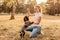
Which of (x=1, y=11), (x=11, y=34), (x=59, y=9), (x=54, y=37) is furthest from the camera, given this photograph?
(x=59, y=9)

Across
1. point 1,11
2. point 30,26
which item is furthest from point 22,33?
point 1,11

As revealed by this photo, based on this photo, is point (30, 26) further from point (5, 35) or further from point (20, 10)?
point (20, 10)

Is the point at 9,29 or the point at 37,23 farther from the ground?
the point at 37,23

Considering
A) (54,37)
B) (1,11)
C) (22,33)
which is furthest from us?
(1,11)

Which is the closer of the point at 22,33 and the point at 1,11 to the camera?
the point at 22,33

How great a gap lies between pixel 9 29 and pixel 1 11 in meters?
4.04

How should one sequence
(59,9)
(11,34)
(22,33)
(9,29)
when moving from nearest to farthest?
1. (22,33)
2. (11,34)
3. (9,29)
4. (59,9)

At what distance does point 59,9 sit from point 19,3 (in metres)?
3.29

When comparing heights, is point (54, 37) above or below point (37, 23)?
below

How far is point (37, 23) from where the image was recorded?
6.09 m

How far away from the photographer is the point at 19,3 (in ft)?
38.0

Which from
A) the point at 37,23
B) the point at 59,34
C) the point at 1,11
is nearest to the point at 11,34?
the point at 37,23

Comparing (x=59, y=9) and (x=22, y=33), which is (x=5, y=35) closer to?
(x=22, y=33)

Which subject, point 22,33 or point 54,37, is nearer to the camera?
point 22,33
